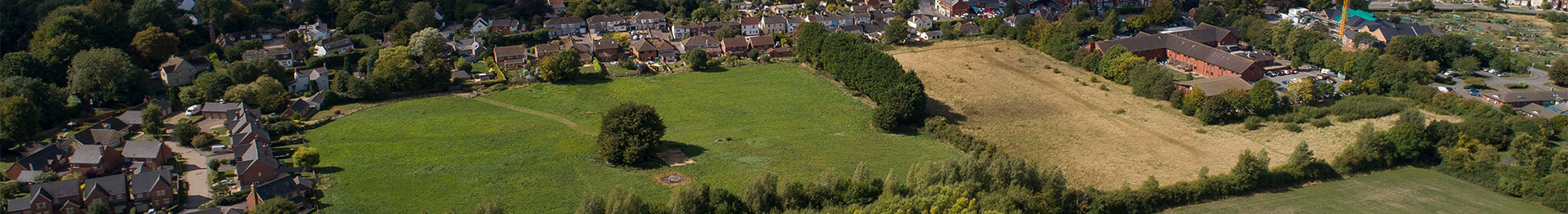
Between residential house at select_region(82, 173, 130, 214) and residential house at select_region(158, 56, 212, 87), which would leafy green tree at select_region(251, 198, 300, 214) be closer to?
residential house at select_region(82, 173, 130, 214)

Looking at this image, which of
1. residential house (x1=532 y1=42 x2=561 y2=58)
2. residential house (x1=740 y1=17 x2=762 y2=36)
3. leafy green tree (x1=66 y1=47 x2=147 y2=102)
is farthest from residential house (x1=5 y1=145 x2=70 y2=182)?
residential house (x1=740 y1=17 x2=762 y2=36)

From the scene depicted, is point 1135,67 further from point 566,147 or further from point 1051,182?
point 566,147

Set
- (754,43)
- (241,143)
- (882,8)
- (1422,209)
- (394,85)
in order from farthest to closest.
A: (882,8), (754,43), (394,85), (241,143), (1422,209)

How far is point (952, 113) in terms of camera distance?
1758 inches

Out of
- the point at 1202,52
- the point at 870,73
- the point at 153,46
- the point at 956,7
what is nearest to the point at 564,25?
the point at 153,46

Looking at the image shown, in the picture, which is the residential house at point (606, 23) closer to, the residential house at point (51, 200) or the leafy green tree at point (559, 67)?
the leafy green tree at point (559, 67)

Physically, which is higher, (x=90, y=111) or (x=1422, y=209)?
(x=90, y=111)

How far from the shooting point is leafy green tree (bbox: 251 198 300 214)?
27.5 m

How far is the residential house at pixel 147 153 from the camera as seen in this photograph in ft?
110

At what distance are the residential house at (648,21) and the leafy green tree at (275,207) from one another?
35.8m

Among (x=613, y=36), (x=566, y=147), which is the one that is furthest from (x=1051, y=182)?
(x=613, y=36)

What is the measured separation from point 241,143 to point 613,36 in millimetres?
26593

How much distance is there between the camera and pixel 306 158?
1312 inches

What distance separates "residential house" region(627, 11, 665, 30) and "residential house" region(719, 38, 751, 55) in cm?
699
